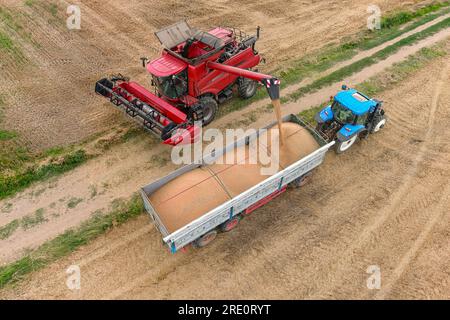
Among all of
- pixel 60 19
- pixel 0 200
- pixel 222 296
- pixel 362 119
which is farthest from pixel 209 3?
pixel 222 296

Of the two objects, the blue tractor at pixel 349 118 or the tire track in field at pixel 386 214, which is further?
the blue tractor at pixel 349 118

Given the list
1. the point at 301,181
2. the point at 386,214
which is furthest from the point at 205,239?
the point at 386,214

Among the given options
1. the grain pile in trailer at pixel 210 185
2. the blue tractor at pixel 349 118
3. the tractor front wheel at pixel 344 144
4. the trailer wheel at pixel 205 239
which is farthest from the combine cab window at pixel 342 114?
the trailer wheel at pixel 205 239

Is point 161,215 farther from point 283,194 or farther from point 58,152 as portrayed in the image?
point 58,152

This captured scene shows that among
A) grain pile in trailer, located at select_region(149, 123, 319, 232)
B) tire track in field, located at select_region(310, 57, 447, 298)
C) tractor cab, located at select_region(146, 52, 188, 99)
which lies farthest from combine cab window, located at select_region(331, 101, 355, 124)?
tractor cab, located at select_region(146, 52, 188, 99)

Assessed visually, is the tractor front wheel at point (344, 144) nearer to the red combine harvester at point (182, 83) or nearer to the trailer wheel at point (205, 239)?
the red combine harvester at point (182, 83)

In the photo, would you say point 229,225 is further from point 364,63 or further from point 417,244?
point 364,63

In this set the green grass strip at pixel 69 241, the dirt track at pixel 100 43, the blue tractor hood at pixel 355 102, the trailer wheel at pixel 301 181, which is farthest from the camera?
the dirt track at pixel 100 43
